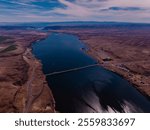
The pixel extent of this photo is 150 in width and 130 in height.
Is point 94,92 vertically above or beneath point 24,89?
beneath

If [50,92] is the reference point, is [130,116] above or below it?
above

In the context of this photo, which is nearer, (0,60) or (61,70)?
(61,70)

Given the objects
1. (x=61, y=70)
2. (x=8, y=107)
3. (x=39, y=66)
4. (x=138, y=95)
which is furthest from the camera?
(x=39, y=66)

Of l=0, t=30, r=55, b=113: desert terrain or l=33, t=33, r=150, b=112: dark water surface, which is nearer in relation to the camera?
l=0, t=30, r=55, b=113: desert terrain

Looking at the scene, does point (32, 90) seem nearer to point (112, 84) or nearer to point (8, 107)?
point (8, 107)

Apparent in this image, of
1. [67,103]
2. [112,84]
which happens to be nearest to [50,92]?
[67,103]

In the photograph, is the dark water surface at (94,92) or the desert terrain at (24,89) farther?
the dark water surface at (94,92)

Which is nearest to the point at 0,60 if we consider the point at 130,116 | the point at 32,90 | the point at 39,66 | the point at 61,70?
the point at 39,66

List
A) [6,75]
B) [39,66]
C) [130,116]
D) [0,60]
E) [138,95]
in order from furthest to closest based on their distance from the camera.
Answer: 1. [0,60]
2. [39,66]
3. [6,75]
4. [138,95]
5. [130,116]

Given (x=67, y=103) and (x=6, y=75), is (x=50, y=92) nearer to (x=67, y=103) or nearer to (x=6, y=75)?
(x=67, y=103)

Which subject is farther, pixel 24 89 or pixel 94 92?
pixel 24 89
